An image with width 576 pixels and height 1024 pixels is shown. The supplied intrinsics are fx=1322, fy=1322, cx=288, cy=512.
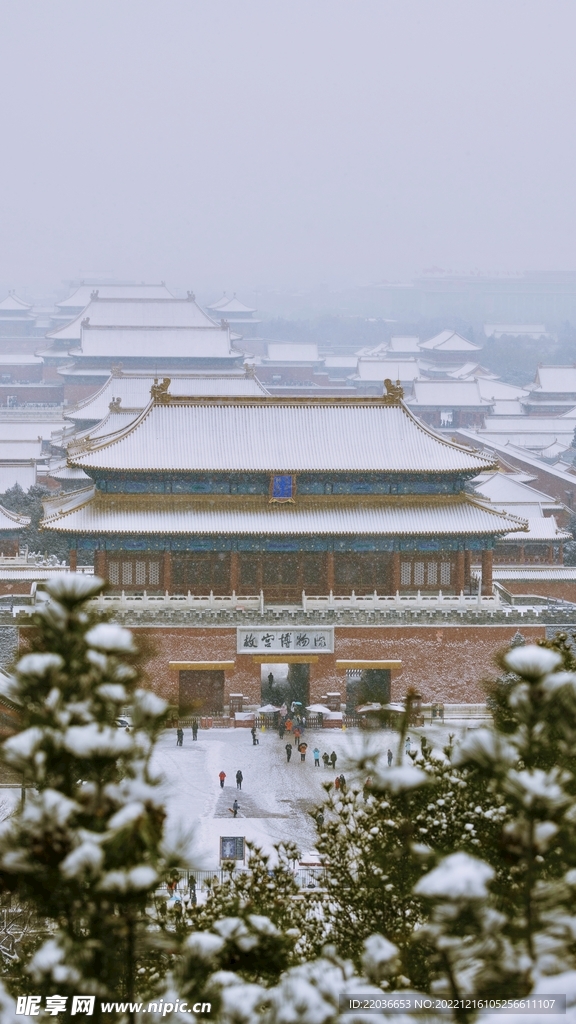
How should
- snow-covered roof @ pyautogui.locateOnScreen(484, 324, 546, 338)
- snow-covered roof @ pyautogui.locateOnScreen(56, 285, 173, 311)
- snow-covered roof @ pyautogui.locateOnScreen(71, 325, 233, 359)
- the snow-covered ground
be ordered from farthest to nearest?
snow-covered roof @ pyautogui.locateOnScreen(484, 324, 546, 338), snow-covered roof @ pyautogui.locateOnScreen(56, 285, 173, 311), snow-covered roof @ pyautogui.locateOnScreen(71, 325, 233, 359), the snow-covered ground

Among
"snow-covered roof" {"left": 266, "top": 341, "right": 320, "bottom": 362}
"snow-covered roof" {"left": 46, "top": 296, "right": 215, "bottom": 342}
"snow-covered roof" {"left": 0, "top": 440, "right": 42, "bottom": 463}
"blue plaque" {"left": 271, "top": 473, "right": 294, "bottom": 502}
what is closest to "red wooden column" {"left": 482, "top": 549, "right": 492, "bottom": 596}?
"blue plaque" {"left": 271, "top": 473, "right": 294, "bottom": 502}

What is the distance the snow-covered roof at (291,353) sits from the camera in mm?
94250

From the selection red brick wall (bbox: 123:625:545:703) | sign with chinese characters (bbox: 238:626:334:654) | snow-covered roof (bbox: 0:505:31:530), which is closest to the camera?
sign with chinese characters (bbox: 238:626:334:654)

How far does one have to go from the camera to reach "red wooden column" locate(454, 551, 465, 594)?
30.2m

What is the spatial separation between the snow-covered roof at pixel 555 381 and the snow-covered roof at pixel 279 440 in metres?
50.6

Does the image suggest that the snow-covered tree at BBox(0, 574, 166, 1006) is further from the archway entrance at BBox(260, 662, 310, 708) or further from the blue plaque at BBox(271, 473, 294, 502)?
the blue plaque at BBox(271, 473, 294, 502)

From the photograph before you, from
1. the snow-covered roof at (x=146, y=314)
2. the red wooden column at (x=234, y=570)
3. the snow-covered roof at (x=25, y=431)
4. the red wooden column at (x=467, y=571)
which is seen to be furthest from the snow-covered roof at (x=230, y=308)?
the red wooden column at (x=234, y=570)

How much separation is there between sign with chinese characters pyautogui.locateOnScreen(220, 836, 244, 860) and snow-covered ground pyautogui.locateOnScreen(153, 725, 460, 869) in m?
0.26

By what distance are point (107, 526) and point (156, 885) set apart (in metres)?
22.6

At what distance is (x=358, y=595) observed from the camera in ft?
99.1

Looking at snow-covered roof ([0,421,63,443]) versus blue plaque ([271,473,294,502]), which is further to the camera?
snow-covered roof ([0,421,63,443])

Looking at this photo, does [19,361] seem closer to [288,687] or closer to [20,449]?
[20,449]

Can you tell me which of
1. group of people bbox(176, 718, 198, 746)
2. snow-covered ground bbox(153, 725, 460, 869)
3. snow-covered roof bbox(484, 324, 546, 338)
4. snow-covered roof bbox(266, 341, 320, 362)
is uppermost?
snow-covered roof bbox(484, 324, 546, 338)

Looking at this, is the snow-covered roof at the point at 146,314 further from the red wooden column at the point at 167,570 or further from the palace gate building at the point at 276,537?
the red wooden column at the point at 167,570
